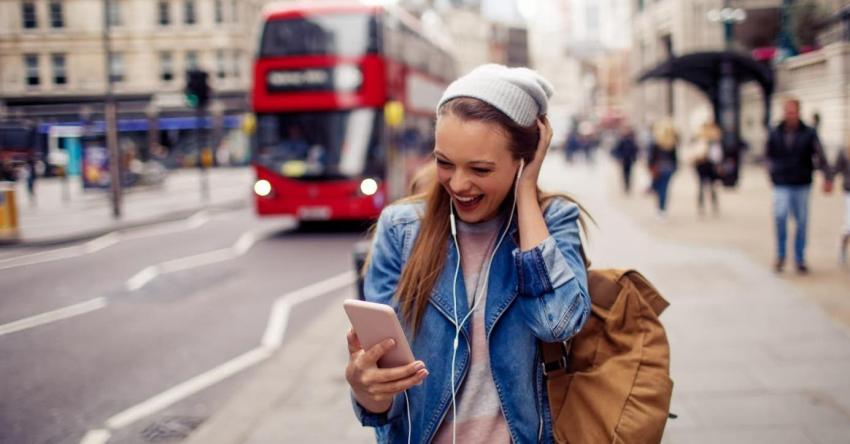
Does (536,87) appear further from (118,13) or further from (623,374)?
(118,13)

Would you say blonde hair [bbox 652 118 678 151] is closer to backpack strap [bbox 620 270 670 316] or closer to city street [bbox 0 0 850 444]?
city street [bbox 0 0 850 444]

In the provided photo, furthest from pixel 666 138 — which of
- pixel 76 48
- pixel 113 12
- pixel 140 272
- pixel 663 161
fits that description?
pixel 76 48

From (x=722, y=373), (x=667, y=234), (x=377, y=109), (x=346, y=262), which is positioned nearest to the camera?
(x=722, y=373)

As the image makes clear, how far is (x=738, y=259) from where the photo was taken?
880 cm

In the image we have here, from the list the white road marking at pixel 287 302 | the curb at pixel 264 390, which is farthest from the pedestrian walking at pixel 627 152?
the curb at pixel 264 390

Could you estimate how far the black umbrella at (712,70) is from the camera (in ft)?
62.7

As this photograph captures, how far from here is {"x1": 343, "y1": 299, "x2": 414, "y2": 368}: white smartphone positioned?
1607 mm

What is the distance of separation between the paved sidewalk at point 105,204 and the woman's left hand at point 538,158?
70.3 inches

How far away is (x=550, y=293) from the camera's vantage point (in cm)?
180

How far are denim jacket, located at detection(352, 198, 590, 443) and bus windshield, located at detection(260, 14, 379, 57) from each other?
433 inches

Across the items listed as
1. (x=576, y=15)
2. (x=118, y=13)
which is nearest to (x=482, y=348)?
(x=118, y=13)

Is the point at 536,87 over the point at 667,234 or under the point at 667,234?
over

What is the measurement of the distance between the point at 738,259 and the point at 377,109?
20.4 ft

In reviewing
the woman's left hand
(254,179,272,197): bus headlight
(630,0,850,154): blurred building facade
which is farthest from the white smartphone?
(630,0,850,154): blurred building facade
